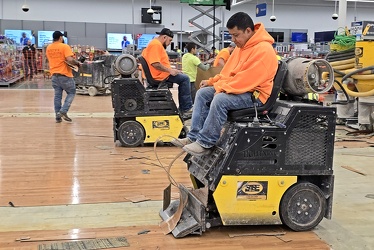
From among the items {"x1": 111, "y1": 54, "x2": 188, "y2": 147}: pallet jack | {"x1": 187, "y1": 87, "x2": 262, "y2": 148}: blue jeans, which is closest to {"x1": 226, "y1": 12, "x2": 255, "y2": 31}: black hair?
{"x1": 187, "y1": 87, "x2": 262, "y2": 148}: blue jeans

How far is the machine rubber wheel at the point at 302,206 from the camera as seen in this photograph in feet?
11.3

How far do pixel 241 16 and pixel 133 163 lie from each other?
8.71ft

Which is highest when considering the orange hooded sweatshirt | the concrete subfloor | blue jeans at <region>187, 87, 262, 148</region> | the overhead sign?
the overhead sign

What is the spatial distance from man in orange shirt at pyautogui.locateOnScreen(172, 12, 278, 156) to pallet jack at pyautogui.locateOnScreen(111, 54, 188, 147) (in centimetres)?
300

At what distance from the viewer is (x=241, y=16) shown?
→ 3516 mm

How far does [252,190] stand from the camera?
11.2ft

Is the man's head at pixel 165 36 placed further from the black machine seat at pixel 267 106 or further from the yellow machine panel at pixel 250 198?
the yellow machine panel at pixel 250 198

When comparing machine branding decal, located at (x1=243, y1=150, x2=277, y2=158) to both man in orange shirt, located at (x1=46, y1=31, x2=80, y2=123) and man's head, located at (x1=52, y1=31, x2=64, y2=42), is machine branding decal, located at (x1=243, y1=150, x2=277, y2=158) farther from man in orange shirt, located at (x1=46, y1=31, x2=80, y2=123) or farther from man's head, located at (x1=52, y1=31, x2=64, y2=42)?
man's head, located at (x1=52, y1=31, x2=64, y2=42)

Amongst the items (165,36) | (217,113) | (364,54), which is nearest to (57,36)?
(165,36)

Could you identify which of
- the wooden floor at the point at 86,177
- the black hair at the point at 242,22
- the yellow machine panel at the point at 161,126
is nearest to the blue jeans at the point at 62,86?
the wooden floor at the point at 86,177

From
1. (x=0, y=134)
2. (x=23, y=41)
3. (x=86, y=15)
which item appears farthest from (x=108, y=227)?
(x=86, y=15)

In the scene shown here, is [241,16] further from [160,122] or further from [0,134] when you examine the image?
[0,134]

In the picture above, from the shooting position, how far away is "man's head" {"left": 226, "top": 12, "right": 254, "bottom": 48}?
11.5ft

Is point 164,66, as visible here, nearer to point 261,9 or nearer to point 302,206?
point 302,206
